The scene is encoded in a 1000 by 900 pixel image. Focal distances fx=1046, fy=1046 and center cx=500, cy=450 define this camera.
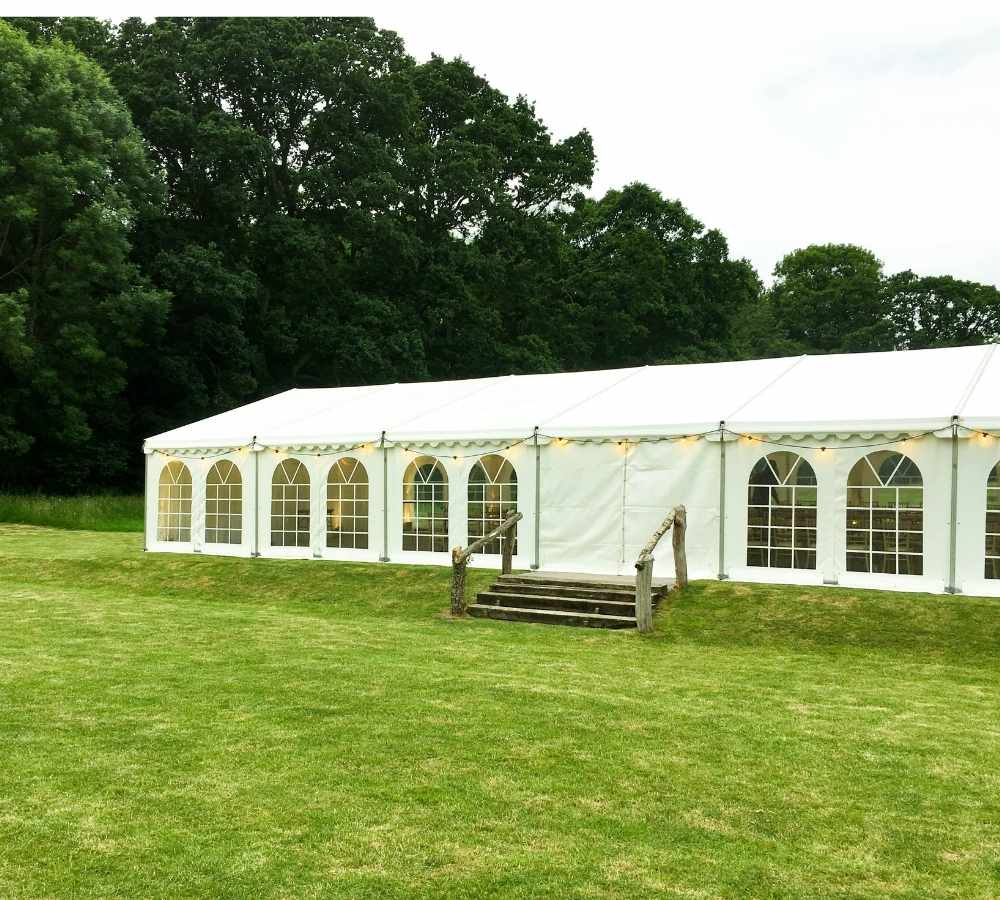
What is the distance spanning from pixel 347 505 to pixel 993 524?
9.08 meters

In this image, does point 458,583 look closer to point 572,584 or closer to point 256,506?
point 572,584

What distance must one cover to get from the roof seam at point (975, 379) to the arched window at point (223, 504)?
36.2ft

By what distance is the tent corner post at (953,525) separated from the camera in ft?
37.2

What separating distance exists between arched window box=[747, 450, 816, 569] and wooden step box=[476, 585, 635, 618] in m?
1.93

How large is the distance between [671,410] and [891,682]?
5963 millimetres

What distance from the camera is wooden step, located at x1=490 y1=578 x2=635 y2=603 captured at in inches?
471

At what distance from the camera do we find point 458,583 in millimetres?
12055

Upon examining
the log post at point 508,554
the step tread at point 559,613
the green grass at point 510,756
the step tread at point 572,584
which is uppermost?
the log post at point 508,554

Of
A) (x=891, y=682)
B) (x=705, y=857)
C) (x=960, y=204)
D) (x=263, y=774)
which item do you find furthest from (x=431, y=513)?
(x=960, y=204)

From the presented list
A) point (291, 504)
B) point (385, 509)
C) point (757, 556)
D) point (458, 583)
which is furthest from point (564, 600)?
point (291, 504)

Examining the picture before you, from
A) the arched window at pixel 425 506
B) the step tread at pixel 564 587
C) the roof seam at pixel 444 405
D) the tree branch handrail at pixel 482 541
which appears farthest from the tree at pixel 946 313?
the step tread at pixel 564 587

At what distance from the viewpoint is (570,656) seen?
9453 mm

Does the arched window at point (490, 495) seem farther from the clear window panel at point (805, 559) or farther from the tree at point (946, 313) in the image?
the tree at point (946, 313)

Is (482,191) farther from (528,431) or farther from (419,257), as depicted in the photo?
(528,431)
